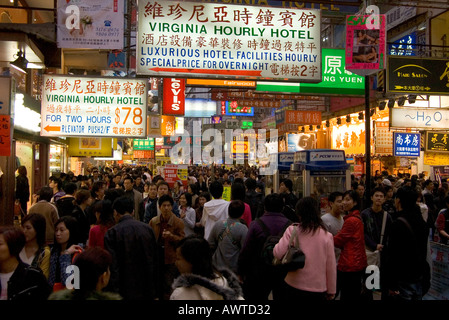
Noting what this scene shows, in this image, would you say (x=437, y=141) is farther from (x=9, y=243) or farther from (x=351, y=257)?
(x=9, y=243)

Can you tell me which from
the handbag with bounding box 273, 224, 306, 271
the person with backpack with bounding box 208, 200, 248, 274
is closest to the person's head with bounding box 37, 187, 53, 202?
the person with backpack with bounding box 208, 200, 248, 274

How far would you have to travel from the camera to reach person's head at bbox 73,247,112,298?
2643 millimetres

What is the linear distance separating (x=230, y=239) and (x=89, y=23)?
508 cm

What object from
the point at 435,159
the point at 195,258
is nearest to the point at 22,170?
the point at 195,258

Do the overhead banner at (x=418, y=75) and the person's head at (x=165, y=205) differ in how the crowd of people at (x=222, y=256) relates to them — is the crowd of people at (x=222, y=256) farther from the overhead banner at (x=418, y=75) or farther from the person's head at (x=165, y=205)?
the overhead banner at (x=418, y=75)

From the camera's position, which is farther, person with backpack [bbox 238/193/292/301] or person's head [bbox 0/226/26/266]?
person with backpack [bbox 238/193/292/301]

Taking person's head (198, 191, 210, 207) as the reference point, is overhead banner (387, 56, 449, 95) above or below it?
above

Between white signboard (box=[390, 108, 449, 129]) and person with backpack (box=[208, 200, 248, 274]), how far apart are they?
1078 cm

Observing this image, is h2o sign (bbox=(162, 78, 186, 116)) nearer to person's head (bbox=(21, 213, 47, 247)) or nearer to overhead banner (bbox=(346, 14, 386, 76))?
overhead banner (bbox=(346, 14, 386, 76))

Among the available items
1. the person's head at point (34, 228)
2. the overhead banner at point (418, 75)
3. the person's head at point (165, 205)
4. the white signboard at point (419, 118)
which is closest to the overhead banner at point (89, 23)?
the person's head at point (165, 205)

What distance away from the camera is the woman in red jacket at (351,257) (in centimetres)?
502

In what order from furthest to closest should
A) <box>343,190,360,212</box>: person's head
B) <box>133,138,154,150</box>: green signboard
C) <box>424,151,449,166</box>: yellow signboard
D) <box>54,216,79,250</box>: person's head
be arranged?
<box>133,138,154,150</box>: green signboard
<box>424,151,449,166</box>: yellow signboard
<box>343,190,360,212</box>: person's head
<box>54,216,79,250</box>: person's head

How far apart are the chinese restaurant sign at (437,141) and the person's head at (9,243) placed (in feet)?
52.6

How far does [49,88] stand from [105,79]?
1.16 m
